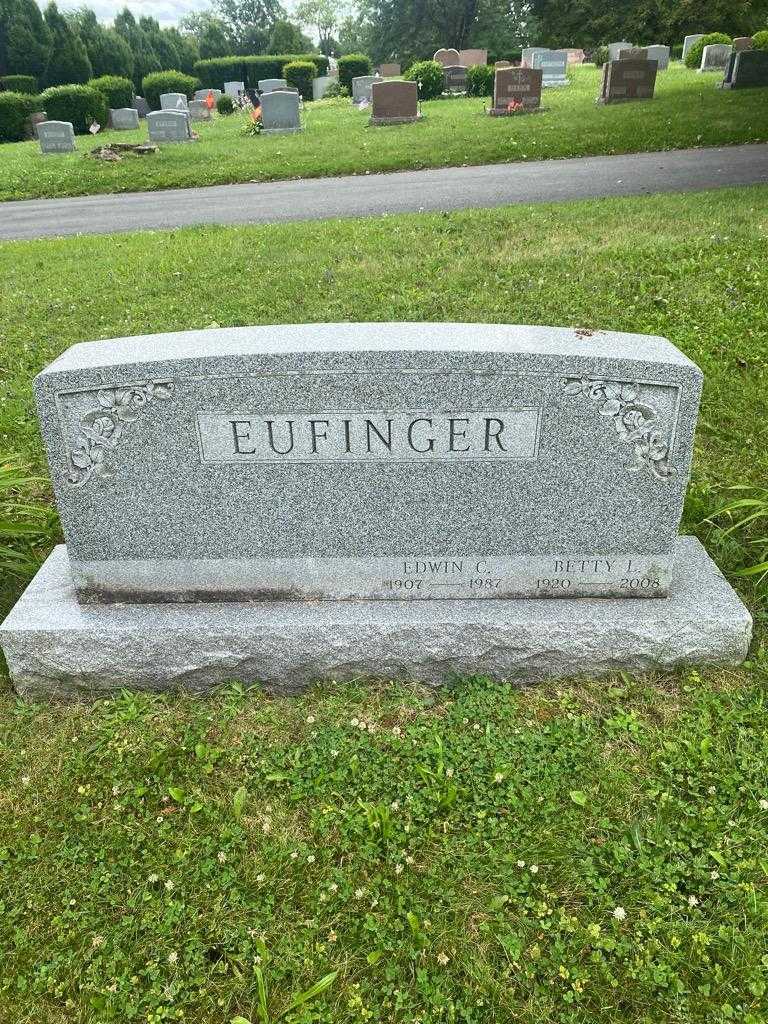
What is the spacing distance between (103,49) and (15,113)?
9.94 meters

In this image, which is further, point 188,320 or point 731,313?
point 188,320

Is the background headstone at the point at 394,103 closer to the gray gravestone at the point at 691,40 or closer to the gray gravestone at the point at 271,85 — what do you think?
the gray gravestone at the point at 271,85

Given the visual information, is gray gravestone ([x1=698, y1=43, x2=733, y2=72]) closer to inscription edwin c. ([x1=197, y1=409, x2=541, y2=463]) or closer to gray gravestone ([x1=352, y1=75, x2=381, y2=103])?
gray gravestone ([x1=352, y1=75, x2=381, y2=103])

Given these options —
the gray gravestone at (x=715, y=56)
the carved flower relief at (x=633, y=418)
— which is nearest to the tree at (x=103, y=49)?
the gray gravestone at (x=715, y=56)

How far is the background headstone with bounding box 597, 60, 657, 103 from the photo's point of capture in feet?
64.8

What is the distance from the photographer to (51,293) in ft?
26.2

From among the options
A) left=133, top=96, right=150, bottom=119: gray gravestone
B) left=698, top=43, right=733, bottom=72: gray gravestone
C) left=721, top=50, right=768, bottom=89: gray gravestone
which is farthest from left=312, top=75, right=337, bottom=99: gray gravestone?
left=721, top=50, right=768, bottom=89: gray gravestone

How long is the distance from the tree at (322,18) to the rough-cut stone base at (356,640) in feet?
281

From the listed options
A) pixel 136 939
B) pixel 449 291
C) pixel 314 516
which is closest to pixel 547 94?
pixel 449 291

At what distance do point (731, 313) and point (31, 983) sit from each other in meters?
6.08

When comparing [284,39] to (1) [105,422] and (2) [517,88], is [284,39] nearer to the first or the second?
(2) [517,88]

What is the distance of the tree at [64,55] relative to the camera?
3194 cm

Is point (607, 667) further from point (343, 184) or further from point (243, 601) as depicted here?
point (343, 184)

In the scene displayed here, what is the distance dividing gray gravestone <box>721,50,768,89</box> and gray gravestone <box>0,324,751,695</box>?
849 inches
